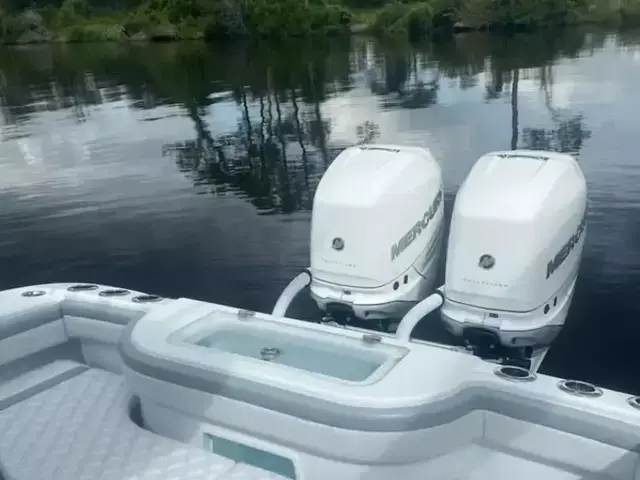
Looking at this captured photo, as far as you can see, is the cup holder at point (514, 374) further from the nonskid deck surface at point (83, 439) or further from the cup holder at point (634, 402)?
the nonskid deck surface at point (83, 439)

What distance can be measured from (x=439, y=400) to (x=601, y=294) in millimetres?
2571

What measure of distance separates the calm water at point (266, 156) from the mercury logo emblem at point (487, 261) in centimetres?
82

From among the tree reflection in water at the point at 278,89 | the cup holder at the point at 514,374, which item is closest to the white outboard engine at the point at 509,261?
the cup holder at the point at 514,374

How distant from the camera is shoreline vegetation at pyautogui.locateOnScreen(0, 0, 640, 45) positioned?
24.5 metres

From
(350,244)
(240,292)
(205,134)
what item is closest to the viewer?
(350,244)

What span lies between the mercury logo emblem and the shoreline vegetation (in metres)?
23.4

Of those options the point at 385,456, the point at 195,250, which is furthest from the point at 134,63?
the point at 385,456

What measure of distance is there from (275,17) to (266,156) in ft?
72.2

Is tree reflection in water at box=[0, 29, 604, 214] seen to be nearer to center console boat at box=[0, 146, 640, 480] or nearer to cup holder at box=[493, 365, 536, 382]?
center console boat at box=[0, 146, 640, 480]

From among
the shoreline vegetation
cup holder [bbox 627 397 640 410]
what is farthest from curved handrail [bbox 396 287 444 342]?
the shoreline vegetation

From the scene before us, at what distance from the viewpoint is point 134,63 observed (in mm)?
22500

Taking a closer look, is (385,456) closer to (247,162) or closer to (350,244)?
(350,244)

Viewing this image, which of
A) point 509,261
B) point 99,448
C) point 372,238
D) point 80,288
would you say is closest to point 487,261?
point 509,261

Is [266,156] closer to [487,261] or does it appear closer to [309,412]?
[487,261]
